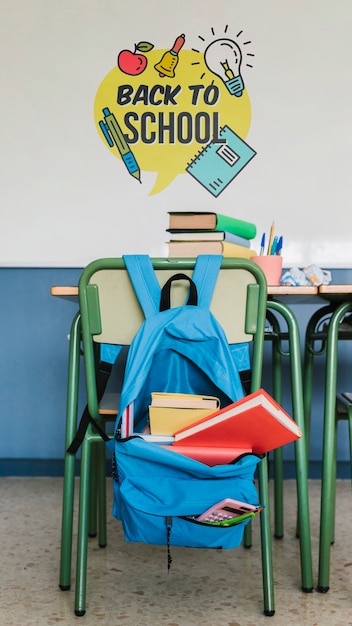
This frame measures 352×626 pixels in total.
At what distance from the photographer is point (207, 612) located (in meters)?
1.71

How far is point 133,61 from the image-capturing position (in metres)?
2.89

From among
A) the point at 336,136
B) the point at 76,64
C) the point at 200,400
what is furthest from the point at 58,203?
the point at 200,400

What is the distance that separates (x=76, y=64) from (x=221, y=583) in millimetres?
2087

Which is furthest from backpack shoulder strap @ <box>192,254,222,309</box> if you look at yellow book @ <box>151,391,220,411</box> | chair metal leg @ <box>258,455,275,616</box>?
chair metal leg @ <box>258,455,275,616</box>

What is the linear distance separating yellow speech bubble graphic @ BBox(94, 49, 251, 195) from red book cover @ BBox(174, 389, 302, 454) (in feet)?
5.24

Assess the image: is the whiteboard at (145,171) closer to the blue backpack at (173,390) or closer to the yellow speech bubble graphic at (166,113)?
the yellow speech bubble graphic at (166,113)

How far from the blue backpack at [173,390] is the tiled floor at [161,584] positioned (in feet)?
0.96

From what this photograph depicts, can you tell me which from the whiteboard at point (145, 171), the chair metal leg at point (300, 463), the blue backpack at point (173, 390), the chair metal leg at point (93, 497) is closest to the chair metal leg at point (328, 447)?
the chair metal leg at point (300, 463)

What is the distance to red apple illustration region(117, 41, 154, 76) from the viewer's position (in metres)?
2.89

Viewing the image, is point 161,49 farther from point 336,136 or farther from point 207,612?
point 207,612

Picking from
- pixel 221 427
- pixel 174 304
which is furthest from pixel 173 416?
pixel 174 304

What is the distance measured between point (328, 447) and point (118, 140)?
1.61 meters

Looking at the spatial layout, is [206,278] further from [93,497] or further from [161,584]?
[93,497]

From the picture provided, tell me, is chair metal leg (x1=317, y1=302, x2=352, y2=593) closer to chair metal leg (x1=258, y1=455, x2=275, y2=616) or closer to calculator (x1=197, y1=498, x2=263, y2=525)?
chair metal leg (x1=258, y1=455, x2=275, y2=616)
